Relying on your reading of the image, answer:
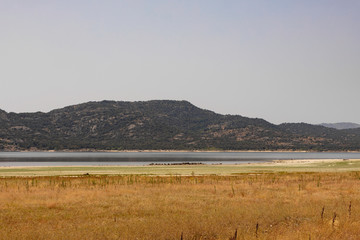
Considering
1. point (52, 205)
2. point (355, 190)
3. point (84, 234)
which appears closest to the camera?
point (84, 234)

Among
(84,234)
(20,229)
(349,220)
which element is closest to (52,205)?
(20,229)

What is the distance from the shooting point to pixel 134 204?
1168 inches

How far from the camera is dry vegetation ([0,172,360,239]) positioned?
2014cm

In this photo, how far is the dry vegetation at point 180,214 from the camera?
20.1 metres

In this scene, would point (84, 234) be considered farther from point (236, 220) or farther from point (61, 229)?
point (236, 220)

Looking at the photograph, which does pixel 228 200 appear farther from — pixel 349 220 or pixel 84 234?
pixel 84 234

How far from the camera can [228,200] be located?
31.8 m

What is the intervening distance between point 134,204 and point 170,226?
836 centimetres

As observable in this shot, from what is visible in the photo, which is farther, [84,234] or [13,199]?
[13,199]

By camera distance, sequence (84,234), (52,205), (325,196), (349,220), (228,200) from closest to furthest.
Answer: (84,234), (349,220), (52,205), (228,200), (325,196)

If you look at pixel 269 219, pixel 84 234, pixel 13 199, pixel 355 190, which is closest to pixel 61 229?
pixel 84 234

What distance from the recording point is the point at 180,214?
25531mm

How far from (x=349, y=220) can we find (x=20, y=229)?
16.0 m

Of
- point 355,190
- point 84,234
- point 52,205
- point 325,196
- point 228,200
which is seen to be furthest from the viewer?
point 355,190
